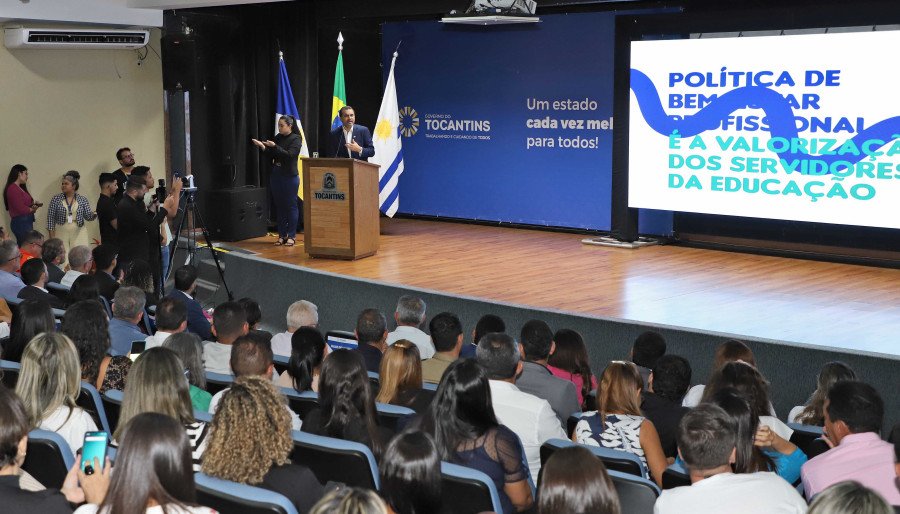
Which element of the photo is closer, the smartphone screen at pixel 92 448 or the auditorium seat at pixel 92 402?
the smartphone screen at pixel 92 448

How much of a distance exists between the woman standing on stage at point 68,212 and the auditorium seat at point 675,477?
8.73 metres

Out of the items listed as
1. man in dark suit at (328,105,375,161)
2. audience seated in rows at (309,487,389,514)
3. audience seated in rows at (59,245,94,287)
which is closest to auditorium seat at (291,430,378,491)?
audience seated in rows at (309,487,389,514)

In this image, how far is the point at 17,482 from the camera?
2.68 metres

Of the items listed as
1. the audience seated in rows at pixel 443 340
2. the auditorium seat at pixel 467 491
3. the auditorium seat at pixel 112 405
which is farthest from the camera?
the audience seated in rows at pixel 443 340

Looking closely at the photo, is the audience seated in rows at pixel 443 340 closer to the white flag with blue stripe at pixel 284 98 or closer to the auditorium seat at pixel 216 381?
the auditorium seat at pixel 216 381

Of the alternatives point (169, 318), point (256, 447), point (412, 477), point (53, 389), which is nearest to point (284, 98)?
point (169, 318)

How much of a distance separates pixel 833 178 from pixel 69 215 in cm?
763

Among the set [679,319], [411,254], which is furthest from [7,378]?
[411,254]

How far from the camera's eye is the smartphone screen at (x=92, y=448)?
2566mm

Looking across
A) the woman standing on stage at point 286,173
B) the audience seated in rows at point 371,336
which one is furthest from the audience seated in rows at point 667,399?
the woman standing on stage at point 286,173

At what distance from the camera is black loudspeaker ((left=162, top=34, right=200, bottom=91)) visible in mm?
11734

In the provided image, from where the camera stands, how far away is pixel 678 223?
1108 centimetres

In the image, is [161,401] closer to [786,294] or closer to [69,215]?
[786,294]

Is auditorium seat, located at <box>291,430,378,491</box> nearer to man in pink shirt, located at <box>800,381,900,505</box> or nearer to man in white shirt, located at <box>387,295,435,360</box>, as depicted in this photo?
man in pink shirt, located at <box>800,381,900,505</box>
